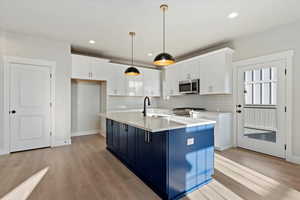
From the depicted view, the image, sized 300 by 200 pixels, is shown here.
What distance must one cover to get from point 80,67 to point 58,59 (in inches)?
22.9

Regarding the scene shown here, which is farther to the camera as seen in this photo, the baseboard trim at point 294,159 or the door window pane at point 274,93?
the door window pane at point 274,93

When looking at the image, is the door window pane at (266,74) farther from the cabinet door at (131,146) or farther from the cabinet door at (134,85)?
the cabinet door at (134,85)

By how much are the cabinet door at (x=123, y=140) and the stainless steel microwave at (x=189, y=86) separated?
256 centimetres

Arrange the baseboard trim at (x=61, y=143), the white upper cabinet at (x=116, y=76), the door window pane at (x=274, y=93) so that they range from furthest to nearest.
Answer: the white upper cabinet at (x=116, y=76)
the baseboard trim at (x=61, y=143)
the door window pane at (x=274, y=93)

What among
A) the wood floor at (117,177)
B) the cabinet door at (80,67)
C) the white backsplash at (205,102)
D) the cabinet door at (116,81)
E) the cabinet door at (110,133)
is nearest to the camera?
the wood floor at (117,177)

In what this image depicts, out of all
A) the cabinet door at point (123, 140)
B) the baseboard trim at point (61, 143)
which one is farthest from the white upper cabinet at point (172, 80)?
the baseboard trim at point (61, 143)

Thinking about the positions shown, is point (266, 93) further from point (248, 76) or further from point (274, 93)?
point (248, 76)

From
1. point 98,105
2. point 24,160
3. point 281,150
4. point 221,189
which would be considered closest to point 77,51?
point 98,105

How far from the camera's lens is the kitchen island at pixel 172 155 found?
69.1 inches

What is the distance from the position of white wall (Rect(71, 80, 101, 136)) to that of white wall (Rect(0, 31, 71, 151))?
43.0 inches

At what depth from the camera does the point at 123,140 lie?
109 inches

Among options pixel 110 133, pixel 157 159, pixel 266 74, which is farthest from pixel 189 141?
pixel 266 74

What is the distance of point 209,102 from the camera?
174 inches

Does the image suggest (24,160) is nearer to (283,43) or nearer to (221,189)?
(221,189)
